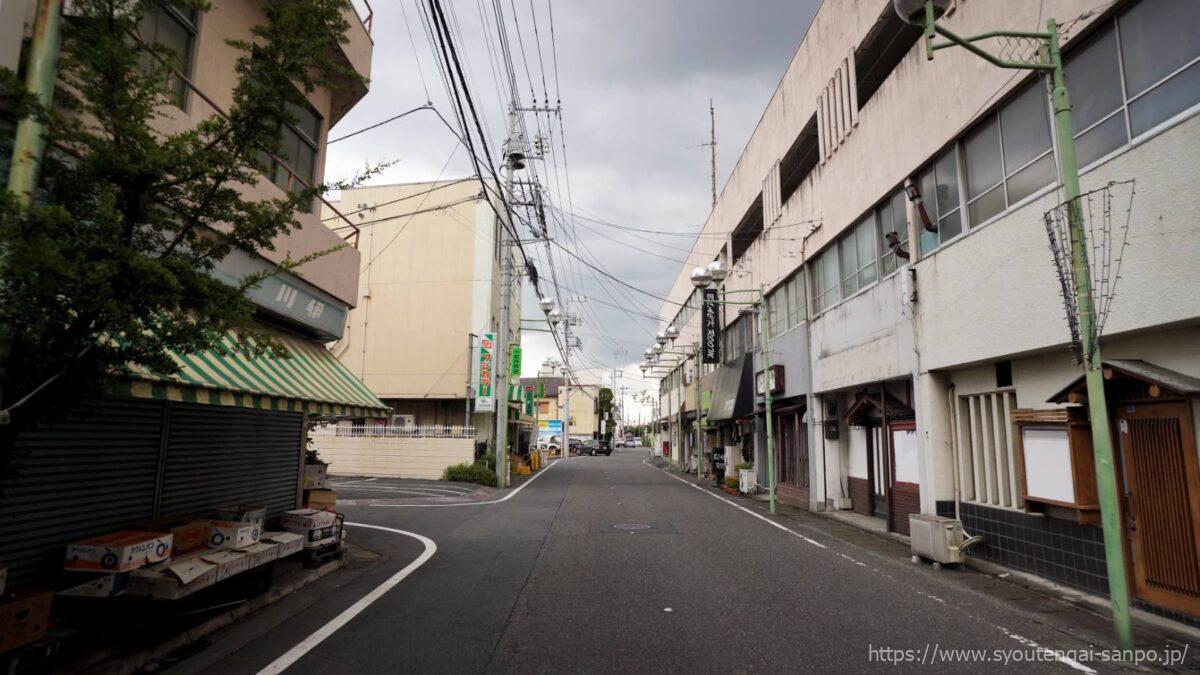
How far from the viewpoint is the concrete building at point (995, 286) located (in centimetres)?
621

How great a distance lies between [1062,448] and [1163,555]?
1.39m

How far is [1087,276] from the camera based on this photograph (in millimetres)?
5535

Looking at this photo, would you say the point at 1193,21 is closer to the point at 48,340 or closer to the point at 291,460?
the point at 48,340

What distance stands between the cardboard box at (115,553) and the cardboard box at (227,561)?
49cm

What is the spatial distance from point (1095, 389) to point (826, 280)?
11253 millimetres

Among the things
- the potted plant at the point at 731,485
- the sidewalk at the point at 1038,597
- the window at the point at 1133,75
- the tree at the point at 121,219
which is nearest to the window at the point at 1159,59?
the window at the point at 1133,75

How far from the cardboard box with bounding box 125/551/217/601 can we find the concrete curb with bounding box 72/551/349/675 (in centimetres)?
40

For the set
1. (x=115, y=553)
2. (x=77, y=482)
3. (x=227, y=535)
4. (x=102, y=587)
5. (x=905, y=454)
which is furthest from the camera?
(x=905, y=454)

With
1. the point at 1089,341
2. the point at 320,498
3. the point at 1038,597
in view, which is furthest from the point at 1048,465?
the point at 320,498

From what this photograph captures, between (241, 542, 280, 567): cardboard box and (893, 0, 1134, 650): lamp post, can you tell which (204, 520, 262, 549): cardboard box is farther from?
(893, 0, 1134, 650): lamp post

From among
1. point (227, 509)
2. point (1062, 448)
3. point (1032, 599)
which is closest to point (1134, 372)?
point (1062, 448)

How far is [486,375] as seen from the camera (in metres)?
24.7

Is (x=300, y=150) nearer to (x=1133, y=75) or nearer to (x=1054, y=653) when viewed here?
(x=1133, y=75)

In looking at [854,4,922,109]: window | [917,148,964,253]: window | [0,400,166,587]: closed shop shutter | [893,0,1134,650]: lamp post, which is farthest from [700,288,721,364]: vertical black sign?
[0,400,166,587]: closed shop shutter
